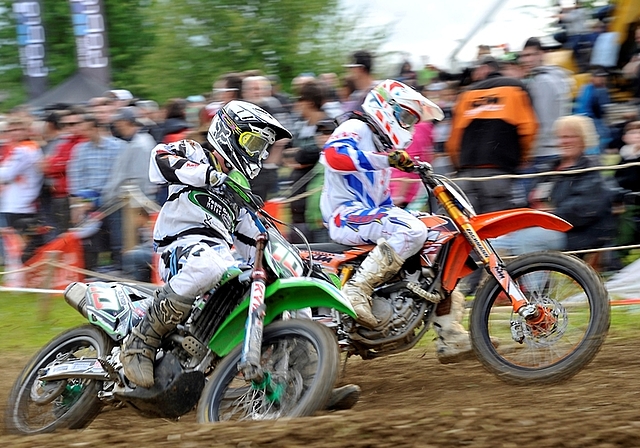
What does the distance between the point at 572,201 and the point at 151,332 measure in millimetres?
4150

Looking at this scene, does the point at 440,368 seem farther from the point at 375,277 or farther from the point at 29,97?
the point at 29,97

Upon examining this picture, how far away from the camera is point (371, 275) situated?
605 centimetres

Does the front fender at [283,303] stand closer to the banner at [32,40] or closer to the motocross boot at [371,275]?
the motocross boot at [371,275]

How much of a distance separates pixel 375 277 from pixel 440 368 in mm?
1173

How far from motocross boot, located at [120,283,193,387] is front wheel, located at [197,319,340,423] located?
421 millimetres

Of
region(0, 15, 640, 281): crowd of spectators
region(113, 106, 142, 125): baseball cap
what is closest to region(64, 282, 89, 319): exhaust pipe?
region(0, 15, 640, 281): crowd of spectators

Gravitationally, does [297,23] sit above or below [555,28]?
below

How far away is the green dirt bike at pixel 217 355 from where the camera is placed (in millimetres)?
4887

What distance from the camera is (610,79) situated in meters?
10.1

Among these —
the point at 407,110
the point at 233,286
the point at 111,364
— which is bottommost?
the point at 111,364

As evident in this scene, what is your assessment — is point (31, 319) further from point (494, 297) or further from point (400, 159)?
point (494, 297)

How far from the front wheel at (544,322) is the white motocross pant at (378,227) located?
53 cm

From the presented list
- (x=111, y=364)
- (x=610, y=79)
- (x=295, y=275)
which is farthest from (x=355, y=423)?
(x=610, y=79)

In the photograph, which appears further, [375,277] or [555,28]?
[555,28]
